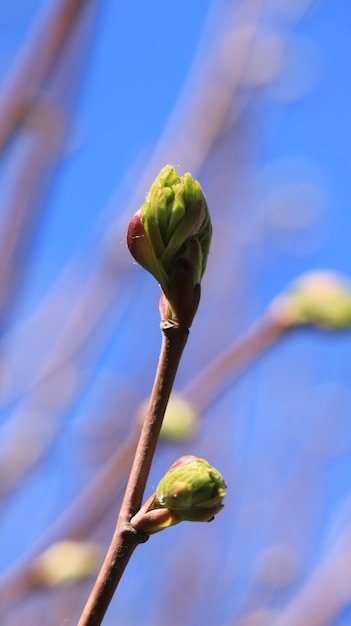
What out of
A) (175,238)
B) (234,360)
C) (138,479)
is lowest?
(138,479)

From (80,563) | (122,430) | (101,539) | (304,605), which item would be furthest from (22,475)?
(304,605)

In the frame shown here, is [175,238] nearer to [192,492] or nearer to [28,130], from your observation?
[192,492]

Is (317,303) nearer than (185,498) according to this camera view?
No

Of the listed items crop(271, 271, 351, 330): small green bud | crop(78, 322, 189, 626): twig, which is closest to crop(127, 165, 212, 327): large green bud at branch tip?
crop(78, 322, 189, 626): twig

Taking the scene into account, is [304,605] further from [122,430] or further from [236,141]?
[236,141]

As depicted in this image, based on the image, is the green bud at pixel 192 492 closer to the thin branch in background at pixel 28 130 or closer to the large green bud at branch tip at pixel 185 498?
the large green bud at branch tip at pixel 185 498

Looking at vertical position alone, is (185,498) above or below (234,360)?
below

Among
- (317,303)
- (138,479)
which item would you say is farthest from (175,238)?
(317,303)

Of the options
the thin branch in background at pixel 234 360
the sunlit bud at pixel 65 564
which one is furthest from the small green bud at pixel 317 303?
the sunlit bud at pixel 65 564
